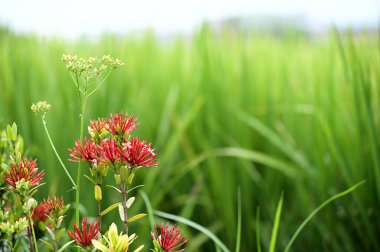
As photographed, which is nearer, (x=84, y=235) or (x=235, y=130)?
(x=84, y=235)

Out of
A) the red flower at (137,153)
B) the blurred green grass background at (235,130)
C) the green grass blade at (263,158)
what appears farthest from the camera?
the green grass blade at (263,158)

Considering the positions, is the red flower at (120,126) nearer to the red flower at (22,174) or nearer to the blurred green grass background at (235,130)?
the red flower at (22,174)

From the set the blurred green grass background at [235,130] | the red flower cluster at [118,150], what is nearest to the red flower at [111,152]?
the red flower cluster at [118,150]

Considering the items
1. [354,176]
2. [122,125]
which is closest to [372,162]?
[354,176]

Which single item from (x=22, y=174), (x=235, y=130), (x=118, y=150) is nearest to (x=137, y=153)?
(x=118, y=150)

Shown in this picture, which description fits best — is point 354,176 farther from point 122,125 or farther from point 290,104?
point 122,125

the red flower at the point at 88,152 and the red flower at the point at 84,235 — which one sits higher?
the red flower at the point at 88,152

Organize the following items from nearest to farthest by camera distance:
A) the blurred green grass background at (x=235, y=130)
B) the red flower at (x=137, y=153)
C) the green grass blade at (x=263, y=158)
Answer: the red flower at (x=137, y=153) → the blurred green grass background at (x=235, y=130) → the green grass blade at (x=263, y=158)

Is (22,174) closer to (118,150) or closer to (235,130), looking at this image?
(118,150)
